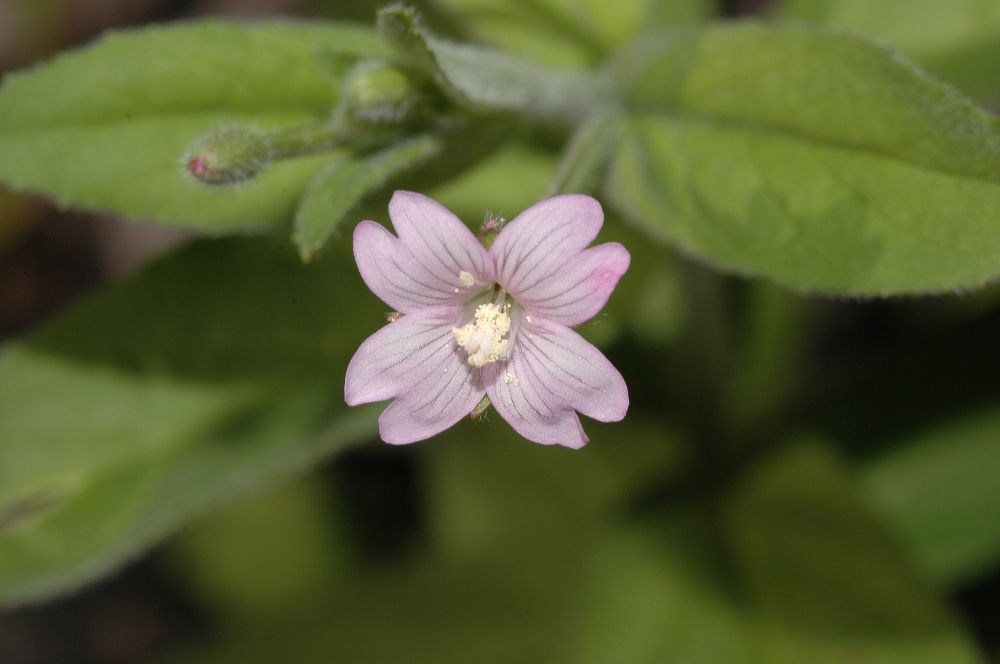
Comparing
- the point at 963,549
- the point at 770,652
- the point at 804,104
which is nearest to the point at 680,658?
the point at 770,652

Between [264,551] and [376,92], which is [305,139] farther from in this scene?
[264,551]

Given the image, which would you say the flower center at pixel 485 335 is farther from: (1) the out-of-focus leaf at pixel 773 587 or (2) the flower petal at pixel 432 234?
(1) the out-of-focus leaf at pixel 773 587

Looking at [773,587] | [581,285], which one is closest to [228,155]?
[581,285]

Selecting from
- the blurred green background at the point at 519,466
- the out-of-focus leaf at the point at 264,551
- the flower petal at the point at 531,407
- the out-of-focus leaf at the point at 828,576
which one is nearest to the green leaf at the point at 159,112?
the blurred green background at the point at 519,466

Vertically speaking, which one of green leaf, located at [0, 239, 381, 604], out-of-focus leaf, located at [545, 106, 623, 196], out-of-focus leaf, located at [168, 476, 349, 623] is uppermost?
out-of-focus leaf, located at [545, 106, 623, 196]

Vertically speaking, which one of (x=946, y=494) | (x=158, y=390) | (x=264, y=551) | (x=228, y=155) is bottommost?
(x=264, y=551)

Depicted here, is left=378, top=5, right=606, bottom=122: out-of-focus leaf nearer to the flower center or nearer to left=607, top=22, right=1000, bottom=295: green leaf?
left=607, top=22, right=1000, bottom=295: green leaf

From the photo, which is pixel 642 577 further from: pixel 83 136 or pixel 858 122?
pixel 83 136

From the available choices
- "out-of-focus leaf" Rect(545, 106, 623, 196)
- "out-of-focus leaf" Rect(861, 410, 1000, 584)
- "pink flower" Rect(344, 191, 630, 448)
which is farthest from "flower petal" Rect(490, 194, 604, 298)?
"out-of-focus leaf" Rect(861, 410, 1000, 584)
